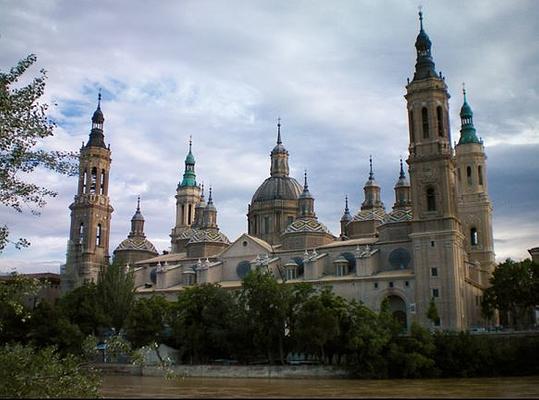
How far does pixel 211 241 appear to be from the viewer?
67562 mm

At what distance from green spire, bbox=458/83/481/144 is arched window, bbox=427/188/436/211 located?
1805 cm

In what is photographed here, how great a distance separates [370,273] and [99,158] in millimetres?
38760

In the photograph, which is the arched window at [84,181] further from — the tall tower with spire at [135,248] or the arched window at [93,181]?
the tall tower with spire at [135,248]

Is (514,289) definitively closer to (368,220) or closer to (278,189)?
(368,220)

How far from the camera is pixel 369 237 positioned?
2451 inches

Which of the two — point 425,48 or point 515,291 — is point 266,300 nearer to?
point 515,291

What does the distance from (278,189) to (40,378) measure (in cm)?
5487

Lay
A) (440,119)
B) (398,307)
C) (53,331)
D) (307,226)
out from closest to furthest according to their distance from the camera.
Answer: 1. (53,331)
2. (398,307)
3. (440,119)
4. (307,226)

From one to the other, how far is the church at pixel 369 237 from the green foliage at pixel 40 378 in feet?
58.0

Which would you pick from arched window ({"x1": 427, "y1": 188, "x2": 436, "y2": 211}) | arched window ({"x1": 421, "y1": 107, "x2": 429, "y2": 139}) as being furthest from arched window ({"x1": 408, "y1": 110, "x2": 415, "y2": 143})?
arched window ({"x1": 427, "y1": 188, "x2": 436, "y2": 211})

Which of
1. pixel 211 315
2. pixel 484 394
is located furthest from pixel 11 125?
pixel 211 315

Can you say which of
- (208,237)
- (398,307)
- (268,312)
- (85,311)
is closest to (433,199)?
(398,307)

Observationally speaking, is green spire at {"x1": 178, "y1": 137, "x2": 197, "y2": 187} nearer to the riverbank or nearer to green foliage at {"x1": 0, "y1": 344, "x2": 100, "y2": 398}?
the riverbank

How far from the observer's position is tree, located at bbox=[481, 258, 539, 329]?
4650 cm
